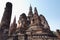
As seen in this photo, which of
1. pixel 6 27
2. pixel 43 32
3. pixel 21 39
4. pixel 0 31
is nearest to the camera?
pixel 0 31

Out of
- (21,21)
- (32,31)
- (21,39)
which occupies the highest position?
(21,21)

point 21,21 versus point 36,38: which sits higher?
point 21,21

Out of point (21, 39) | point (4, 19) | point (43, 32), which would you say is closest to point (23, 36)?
point (21, 39)

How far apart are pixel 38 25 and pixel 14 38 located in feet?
26.5

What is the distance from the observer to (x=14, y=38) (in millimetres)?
20891

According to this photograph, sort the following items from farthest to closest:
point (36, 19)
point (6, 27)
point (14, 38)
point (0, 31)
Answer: point (36, 19), point (14, 38), point (6, 27), point (0, 31)

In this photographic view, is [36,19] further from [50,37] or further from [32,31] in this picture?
[50,37]

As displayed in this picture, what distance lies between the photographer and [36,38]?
23328mm

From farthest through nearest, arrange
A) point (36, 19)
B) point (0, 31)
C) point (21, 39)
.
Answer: point (36, 19), point (21, 39), point (0, 31)

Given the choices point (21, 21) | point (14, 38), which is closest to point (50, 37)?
point (14, 38)

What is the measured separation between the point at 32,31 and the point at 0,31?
11983 mm

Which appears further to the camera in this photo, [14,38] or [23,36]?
[23,36]

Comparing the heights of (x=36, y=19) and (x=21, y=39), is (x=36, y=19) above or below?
above

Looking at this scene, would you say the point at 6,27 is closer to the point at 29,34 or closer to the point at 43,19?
the point at 29,34
